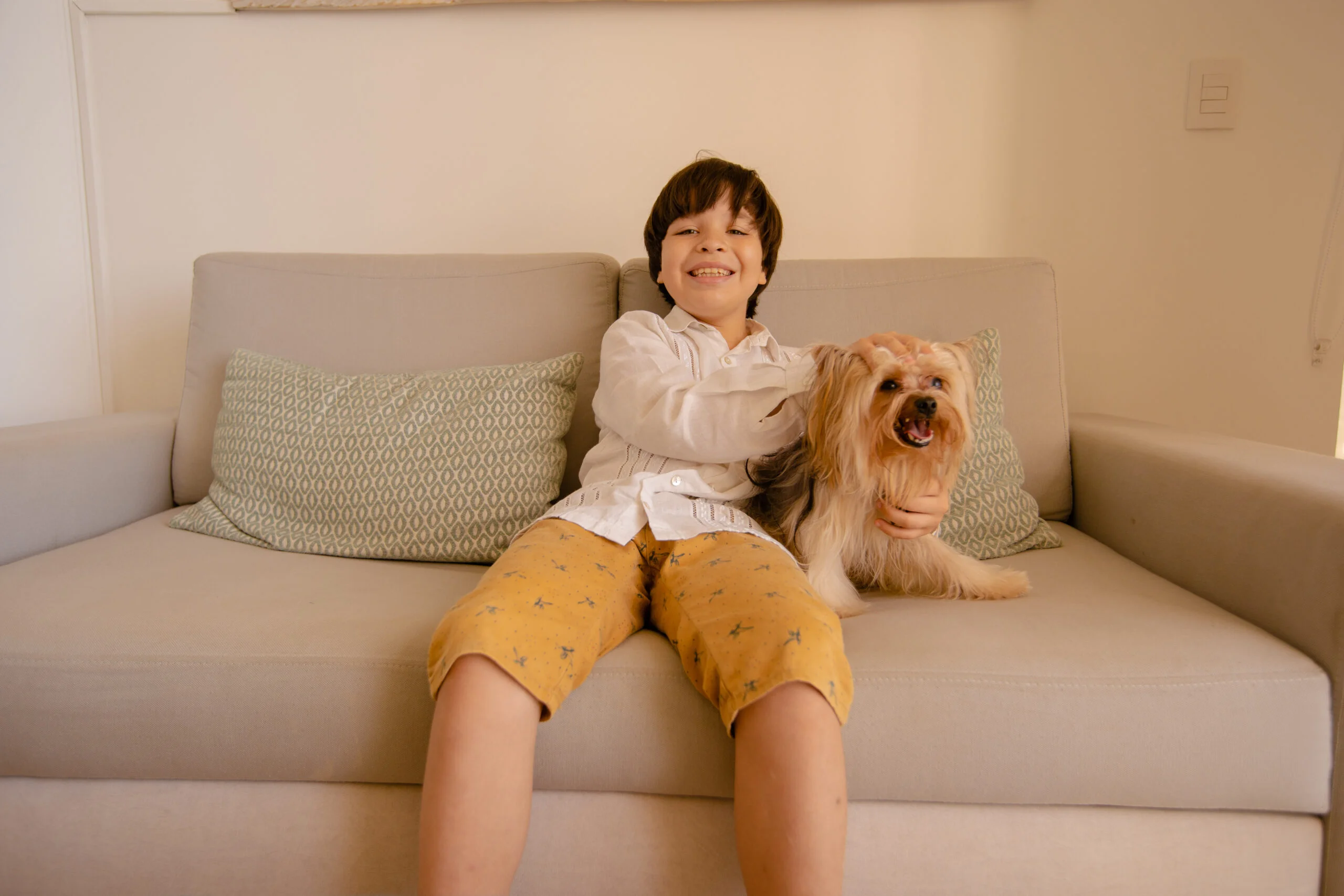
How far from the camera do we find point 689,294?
1626 millimetres

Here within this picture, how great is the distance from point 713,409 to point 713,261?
38cm

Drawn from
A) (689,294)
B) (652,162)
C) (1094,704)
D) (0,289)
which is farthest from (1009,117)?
(0,289)

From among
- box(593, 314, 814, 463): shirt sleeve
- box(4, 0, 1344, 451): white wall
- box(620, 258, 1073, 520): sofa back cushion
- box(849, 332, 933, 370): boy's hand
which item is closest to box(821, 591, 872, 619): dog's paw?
box(593, 314, 814, 463): shirt sleeve

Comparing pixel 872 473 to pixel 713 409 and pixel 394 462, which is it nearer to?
pixel 713 409

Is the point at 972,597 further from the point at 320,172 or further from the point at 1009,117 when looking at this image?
the point at 320,172

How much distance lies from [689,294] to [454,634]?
86cm

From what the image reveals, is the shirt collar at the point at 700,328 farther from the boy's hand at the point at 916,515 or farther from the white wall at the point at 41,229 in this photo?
the white wall at the point at 41,229

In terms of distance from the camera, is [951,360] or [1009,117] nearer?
[951,360]

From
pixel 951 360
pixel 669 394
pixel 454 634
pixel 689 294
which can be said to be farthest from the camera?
pixel 689 294

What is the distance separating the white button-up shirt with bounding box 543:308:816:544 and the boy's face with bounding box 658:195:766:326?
9 cm

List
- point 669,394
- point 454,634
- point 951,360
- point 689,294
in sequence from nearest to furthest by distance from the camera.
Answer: point 454,634 < point 951,360 < point 669,394 < point 689,294

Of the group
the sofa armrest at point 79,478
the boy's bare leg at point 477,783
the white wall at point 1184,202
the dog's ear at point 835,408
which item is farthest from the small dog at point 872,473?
the sofa armrest at point 79,478

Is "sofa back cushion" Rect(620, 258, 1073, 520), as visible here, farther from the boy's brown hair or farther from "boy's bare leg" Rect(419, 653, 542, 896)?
"boy's bare leg" Rect(419, 653, 542, 896)

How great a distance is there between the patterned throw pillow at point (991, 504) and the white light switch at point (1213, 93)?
3.89ft
